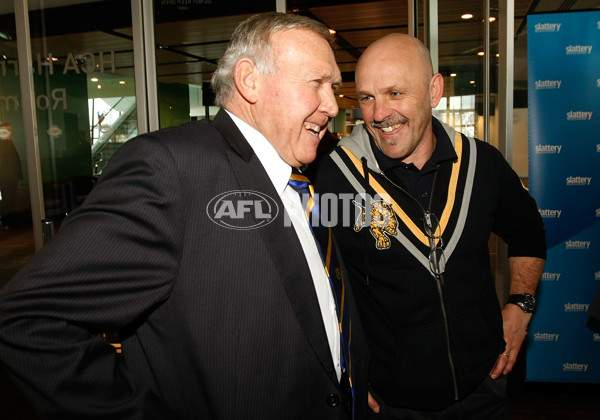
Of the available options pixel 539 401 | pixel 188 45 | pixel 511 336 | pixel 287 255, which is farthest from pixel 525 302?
pixel 188 45

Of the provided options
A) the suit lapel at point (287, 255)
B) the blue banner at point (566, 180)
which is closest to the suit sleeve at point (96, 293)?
the suit lapel at point (287, 255)

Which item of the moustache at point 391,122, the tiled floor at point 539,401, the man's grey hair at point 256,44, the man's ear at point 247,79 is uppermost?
the man's grey hair at point 256,44

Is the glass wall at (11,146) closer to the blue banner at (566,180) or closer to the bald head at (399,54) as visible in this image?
the bald head at (399,54)

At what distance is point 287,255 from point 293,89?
1.52ft

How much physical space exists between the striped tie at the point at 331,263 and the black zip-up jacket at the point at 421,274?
0.75 ft

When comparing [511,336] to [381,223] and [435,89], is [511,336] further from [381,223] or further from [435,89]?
[435,89]

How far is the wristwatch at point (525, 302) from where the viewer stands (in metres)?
1.66

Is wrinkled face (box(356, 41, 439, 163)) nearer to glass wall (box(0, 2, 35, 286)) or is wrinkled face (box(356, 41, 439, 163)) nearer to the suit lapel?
the suit lapel

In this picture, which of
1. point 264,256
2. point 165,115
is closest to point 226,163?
point 264,256

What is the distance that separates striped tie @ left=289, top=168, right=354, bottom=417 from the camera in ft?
3.65

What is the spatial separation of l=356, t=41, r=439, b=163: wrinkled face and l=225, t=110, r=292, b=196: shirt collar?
574 mm

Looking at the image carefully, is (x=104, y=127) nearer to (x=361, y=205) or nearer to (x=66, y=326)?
(x=361, y=205)

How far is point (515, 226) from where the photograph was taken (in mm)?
1660

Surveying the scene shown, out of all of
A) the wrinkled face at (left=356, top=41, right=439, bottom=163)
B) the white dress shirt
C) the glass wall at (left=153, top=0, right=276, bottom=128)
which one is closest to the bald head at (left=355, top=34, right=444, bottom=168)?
the wrinkled face at (left=356, top=41, right=439, bottom=163)
